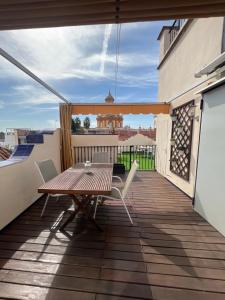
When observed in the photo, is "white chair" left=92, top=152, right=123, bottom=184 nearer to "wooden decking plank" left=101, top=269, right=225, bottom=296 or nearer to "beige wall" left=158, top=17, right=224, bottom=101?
"beige wall" left=158, top=17, right=224, bottom=101

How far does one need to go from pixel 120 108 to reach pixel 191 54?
233cm

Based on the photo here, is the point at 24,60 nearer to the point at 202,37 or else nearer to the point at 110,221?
the point at 110,221

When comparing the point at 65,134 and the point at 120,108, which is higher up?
the point at 120,108

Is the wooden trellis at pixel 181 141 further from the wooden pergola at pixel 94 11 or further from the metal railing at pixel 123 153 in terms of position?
the wooden pergola at pixel 94 11

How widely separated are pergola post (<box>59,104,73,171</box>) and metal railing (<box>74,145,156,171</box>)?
38.9 inches

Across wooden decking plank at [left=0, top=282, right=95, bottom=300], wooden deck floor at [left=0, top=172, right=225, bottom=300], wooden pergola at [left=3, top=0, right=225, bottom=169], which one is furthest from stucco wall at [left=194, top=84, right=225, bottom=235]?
wooden decking plank at [left=0, top=282, right=95, bottom=300]

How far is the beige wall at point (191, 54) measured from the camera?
3.22 m

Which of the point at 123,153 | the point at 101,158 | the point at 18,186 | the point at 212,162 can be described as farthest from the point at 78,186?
the point at 123,153

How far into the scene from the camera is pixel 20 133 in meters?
5.99

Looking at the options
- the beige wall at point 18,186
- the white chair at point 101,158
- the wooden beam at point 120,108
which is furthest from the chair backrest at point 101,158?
the beige wall at point 18,186

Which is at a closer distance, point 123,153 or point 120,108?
point 120,108

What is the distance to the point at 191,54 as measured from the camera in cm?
415

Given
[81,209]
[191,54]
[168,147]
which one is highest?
[191,54]

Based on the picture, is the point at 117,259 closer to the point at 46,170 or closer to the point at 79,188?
the point at 79,188
